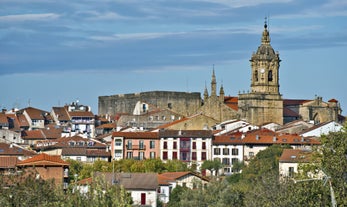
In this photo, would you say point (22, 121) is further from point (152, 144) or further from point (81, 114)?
point (152, 144)

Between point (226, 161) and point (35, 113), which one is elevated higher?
point (35, 113)

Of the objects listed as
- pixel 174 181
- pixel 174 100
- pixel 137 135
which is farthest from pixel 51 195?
pixel 174 100

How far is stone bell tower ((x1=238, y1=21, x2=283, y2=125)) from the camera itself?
151750 mm

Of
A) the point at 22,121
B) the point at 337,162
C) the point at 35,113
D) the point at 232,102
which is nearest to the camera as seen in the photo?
the point at 337,162

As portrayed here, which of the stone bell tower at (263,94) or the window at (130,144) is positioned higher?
the stone bell tower at (263,94)

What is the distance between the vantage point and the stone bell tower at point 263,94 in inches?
5974

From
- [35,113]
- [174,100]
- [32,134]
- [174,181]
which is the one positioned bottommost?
[174,181]

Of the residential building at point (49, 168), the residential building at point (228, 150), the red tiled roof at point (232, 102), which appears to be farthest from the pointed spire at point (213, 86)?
the residential building at point (49, 168)

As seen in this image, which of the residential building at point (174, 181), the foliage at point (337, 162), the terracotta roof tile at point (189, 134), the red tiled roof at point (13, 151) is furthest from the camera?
the terracotta roof tile at point (189, 134)

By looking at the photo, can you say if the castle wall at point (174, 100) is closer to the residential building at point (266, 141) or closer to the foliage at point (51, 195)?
the residential building at point (266, 141)

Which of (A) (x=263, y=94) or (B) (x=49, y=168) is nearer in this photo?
(B) (x=49, y=168)

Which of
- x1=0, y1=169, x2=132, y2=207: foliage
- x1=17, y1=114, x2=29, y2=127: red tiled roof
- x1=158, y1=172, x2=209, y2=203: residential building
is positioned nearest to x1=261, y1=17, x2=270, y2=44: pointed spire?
x1=17, y1=114, x2=29, y2=127: red tiled roof

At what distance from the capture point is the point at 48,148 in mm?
136000

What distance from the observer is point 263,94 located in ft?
497
